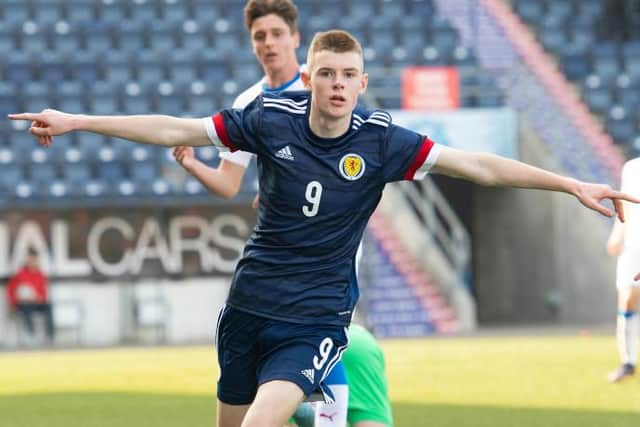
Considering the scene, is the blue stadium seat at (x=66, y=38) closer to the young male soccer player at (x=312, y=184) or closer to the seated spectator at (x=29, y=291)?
the seated spectator at (x=29, y=291)

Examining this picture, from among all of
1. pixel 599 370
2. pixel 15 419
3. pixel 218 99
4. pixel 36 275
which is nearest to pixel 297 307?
pixel 15 419

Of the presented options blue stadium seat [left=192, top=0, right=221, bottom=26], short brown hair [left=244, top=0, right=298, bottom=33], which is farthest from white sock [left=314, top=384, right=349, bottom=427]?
blue stadium seat [left=192, top=0, right=221, bottom=26]

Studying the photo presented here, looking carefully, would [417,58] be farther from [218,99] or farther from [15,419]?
[15,419]

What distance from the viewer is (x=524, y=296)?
2450cm

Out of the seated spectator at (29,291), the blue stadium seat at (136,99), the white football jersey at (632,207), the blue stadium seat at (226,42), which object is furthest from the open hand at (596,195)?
the blue stadium seat at (226,42)

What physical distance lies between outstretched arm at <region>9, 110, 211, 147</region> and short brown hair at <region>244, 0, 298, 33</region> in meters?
1.81

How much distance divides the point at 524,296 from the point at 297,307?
753 inches

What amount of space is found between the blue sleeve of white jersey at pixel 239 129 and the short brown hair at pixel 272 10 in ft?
5.63

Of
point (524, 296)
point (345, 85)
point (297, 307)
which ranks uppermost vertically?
point (345, 85)

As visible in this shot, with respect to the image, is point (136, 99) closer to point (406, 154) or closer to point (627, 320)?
point (627, 320)

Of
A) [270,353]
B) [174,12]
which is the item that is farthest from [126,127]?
[174,12]

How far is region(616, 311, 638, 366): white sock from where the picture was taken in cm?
1220

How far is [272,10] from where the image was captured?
7.49 meters

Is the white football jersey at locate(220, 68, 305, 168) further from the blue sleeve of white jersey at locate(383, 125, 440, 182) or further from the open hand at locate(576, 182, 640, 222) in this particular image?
the open hand at locate(576, 182, 640, 222)
